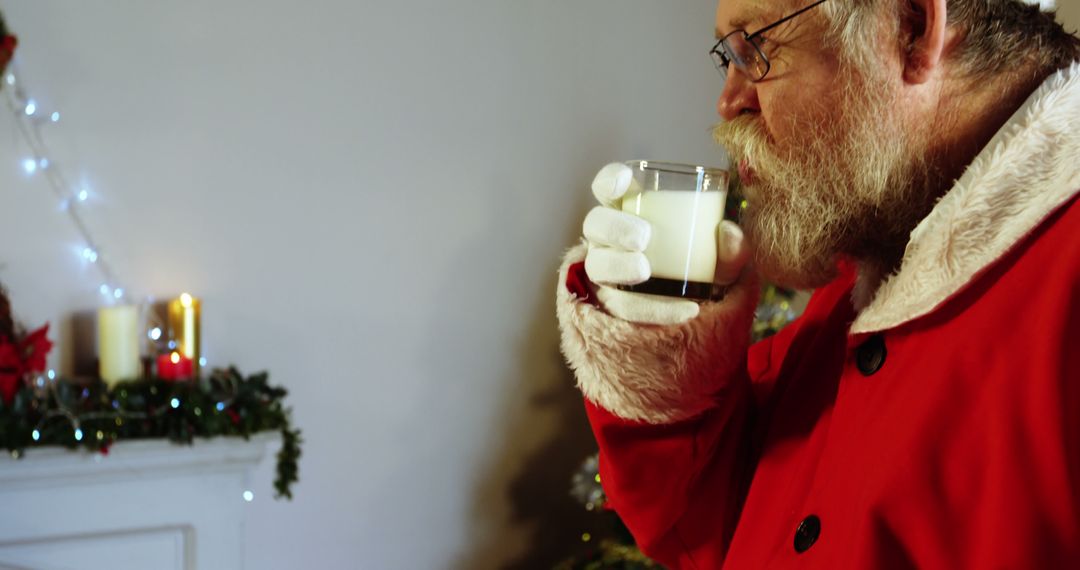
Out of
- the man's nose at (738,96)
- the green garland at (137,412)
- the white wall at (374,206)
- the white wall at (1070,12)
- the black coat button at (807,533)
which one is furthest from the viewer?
the white wall at (374,206)

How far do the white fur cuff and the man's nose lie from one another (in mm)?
202

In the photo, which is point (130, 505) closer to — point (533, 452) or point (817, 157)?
point (533, 452)

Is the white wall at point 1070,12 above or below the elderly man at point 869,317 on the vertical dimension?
above

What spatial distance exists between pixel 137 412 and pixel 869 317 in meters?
1.65

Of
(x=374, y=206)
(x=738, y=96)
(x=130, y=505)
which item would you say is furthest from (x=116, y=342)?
(x=738, y=96)

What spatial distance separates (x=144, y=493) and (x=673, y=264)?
157 cm

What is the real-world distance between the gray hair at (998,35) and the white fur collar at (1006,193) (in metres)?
0.09

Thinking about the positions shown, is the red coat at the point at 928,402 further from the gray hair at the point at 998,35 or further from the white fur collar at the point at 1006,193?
the gray hair at the point at 998,35

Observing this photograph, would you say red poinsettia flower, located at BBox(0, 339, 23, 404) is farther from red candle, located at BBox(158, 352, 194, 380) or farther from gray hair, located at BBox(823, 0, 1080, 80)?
gray hair, located at BBox(823, 0, 1080, 80)

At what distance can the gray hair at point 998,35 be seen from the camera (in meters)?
0.90

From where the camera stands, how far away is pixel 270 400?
223 centimetres

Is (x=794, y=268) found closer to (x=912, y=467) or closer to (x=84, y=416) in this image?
(x=912, y=467)

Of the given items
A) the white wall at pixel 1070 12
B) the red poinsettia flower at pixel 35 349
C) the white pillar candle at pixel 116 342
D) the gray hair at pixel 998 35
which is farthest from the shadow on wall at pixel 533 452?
the gray hair at pixel 998 35

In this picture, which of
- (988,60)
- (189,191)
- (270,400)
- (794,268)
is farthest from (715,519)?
(189,191)
